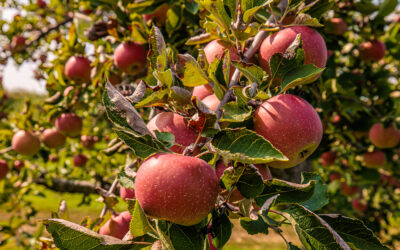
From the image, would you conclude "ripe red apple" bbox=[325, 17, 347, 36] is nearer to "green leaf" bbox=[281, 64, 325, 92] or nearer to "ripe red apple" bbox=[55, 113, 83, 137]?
"green leaf" bbox=[281, 64, 325, 92]

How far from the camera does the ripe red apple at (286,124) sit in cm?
89

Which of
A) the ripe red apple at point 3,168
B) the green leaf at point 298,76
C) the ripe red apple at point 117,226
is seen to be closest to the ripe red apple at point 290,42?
the green leaf at point 298,76

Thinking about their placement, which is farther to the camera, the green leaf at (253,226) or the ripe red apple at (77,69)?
the ripe red apple at (77,69)

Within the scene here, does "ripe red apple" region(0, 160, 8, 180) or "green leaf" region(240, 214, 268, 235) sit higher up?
"green leaf" region(240, 214, 268, 235)

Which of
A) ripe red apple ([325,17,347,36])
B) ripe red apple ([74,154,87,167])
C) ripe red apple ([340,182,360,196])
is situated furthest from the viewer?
ripe red apple ([340,182,360,196])

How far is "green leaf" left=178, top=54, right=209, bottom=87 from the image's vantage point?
0.86 meters

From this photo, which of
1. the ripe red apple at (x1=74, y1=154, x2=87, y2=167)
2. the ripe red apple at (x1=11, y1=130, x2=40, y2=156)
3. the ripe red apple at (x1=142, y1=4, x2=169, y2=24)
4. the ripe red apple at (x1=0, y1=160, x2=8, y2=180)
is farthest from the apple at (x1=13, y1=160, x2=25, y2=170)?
the ripe red apple at (x1=142, y1=4, x2=169, y2=24)

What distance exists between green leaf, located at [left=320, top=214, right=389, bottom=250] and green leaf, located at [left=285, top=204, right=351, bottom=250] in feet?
0.41

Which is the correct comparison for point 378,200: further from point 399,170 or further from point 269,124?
point 269,124

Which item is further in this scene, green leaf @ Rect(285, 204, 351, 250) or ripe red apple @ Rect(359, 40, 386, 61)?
ripe red apple @ Rect(359, 40, 386, 61)

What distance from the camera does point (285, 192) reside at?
837mm

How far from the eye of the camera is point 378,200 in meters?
4.73

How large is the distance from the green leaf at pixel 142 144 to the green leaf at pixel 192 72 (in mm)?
230

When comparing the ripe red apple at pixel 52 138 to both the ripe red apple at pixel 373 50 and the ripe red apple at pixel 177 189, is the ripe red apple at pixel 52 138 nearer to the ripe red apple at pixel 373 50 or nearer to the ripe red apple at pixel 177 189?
the ripe red apple at pixel 177 189
